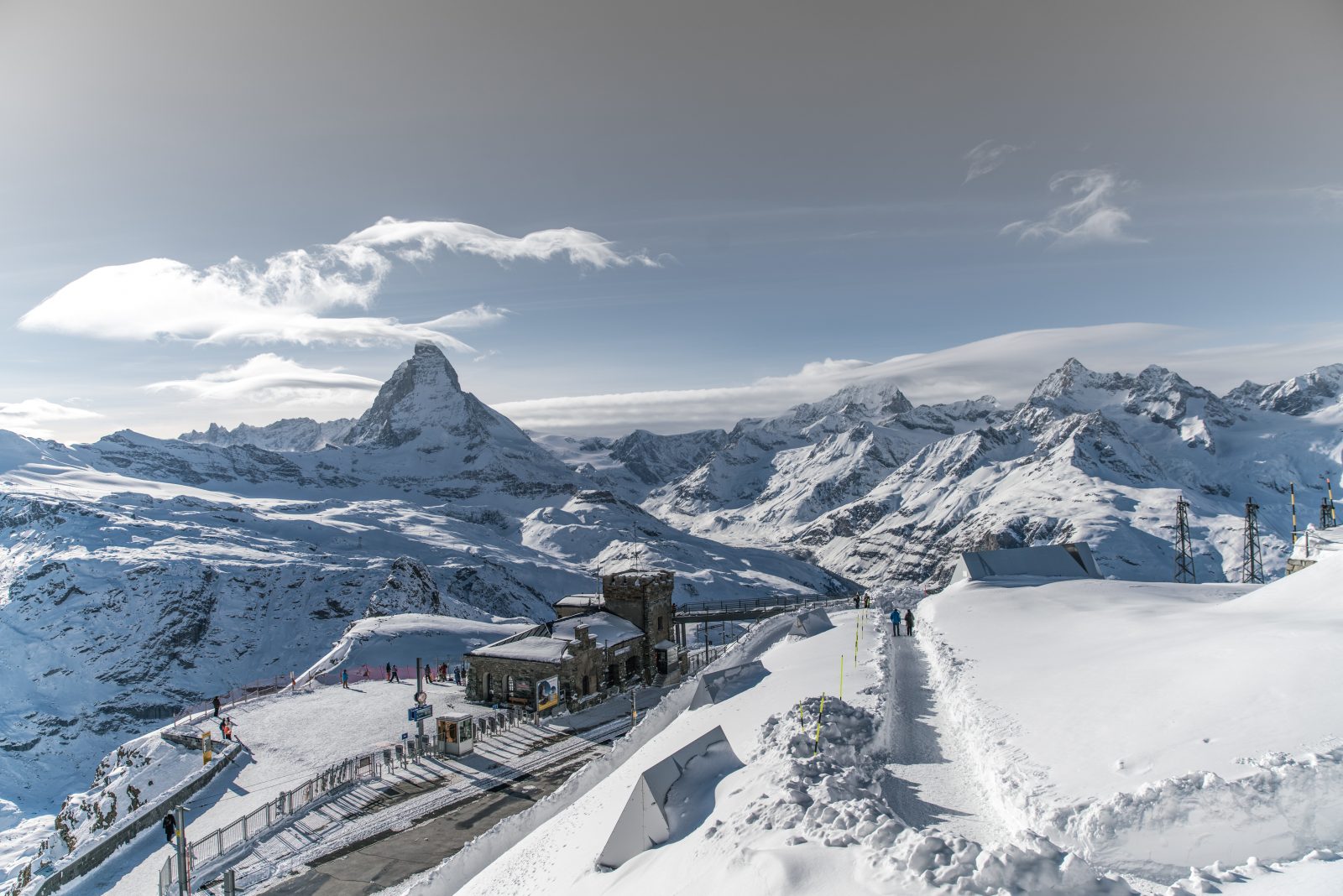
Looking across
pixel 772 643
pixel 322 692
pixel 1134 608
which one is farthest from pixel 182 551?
pixel 1134 608

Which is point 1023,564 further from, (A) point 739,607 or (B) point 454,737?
(B) point 454,737

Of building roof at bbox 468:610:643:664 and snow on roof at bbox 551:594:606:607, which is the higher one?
snow on roof at bbox 551:594:606:607

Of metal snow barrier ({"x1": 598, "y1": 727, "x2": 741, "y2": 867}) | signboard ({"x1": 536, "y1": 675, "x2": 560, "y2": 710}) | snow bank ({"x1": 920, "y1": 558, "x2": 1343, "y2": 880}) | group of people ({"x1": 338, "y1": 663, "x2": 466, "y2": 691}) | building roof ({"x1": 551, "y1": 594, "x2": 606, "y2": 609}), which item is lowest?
group of people ({"x1": 338, "y1": 663, "x2": 466, "y2": 691})

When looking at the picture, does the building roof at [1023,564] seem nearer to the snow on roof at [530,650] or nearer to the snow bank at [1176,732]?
the snow bank at [1176,732]

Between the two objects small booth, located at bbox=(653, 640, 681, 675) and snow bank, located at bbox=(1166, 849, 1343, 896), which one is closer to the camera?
snow bank, located at bbox=(1166, 849, 1343, 896)

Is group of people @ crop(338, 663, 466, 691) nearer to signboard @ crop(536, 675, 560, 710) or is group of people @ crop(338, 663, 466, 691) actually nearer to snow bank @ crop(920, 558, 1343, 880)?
signboard @ crop(536, 675, 560, 710)

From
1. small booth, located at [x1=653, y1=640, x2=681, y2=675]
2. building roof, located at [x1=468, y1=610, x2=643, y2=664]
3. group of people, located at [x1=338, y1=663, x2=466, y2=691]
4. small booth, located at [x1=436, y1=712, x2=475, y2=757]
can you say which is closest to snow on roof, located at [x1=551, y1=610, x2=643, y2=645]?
building roof, located at [x1=468, y1=610, x2=643, y2=664]
